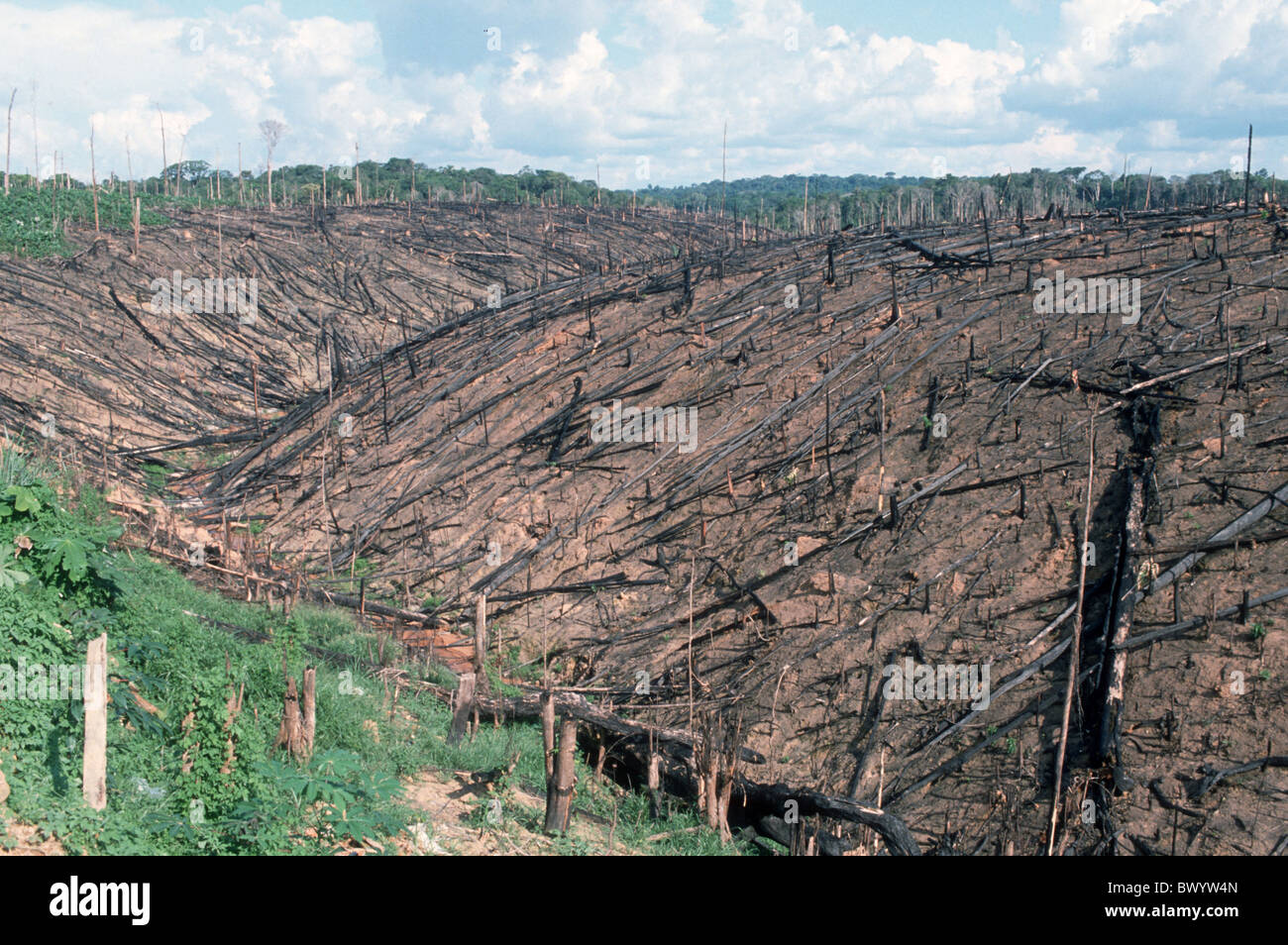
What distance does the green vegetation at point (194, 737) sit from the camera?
5020 millimetres

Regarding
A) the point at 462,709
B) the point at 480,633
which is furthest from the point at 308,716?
the point at 480,633

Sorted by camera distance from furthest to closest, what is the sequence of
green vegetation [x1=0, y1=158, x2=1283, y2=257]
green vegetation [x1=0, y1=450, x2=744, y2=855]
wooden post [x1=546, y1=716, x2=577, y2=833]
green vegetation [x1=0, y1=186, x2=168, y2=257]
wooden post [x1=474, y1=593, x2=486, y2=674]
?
green vegetation [x1=0, y1=158, x2=1283, y2=257] < green vegetation [x1=0, y1=186, x2=168, y2=257] < wooden post [x1=474, y1=593, x2=486, y2=674] < wooden post [x1=546, y1=716, x2=577, y2=833] < green vegetation [x1=0, y1=450, x2=744, y2=855]

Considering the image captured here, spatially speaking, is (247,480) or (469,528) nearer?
(469,528)

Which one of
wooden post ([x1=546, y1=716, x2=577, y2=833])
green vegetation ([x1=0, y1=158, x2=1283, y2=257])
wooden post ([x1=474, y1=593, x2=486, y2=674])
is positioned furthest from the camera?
green vegetation ([x1=0, y1=158, x2=1283, y2=257])

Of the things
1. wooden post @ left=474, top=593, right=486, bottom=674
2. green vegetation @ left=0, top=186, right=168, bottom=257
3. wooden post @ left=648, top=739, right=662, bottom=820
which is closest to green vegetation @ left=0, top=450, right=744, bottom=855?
wooden post @ left=648, top=739, right=662, bottom=820

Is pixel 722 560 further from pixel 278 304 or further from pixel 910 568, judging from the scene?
pixel 278 304

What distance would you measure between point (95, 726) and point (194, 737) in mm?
499

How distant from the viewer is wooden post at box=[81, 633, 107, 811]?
490 cm

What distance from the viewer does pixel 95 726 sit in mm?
4945

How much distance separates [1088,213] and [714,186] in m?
118

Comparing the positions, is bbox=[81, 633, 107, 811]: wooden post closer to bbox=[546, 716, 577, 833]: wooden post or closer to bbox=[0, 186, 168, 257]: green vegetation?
bbox=[546, 716, 577, 833]: wooden post

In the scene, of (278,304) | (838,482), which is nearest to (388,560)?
(838,482)

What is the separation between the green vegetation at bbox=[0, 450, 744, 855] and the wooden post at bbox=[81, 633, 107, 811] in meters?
0.11

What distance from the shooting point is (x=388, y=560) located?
12805mm
